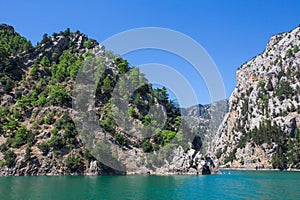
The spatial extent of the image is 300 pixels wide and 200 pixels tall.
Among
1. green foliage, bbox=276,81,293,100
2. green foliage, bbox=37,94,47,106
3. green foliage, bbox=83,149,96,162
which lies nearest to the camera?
green foliage, bbox=83,149,96,162

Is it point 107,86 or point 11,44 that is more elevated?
point 11,44

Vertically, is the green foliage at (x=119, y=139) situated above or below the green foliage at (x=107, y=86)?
below

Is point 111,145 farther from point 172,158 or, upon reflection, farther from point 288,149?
point 288,149

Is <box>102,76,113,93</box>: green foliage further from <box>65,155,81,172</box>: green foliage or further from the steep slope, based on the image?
<box>65,155,81,172</box>: green foliage

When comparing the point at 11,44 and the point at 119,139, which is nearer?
the point at 119,139

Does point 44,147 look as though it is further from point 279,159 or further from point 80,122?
point 279,159

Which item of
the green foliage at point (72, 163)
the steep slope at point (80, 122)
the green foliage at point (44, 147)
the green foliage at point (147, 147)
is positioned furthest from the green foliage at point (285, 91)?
the green foliage at point (44, 147)

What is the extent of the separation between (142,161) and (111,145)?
13.3 m

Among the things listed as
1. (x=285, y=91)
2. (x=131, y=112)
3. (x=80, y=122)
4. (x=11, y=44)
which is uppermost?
(x=11, y=44)

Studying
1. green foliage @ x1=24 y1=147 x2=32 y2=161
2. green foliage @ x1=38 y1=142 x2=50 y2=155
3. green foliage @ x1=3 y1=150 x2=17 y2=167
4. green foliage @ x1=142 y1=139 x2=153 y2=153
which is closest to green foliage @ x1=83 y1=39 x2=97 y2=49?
green foliage @ x1=142 y1=139 x2=153 y2=153

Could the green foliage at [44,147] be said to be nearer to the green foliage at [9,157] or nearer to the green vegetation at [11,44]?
the green foliage at [9,157]

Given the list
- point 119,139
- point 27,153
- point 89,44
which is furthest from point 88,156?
point 89,44

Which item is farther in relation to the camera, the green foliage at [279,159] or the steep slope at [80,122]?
the green foliage at [279,159]

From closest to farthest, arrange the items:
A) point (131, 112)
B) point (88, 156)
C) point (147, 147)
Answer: point (88, 156) < point (147, 147) < point (131, 112)
